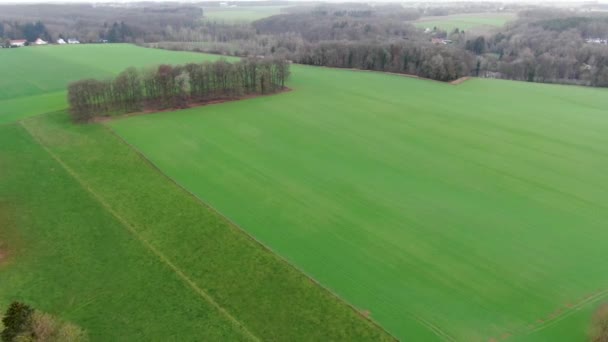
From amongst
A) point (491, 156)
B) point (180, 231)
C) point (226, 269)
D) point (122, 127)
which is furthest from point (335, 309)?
point (122, 127)

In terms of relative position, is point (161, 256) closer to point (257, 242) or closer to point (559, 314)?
point (257, 242)

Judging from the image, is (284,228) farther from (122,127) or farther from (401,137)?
(122,127)

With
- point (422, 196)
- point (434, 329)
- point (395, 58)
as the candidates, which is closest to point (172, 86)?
point (422, 196)

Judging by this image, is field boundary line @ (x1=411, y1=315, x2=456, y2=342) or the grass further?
the grass

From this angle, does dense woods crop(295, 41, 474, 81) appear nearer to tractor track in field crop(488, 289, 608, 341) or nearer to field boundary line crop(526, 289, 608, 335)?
field boundary line crop(526, 289, 608, 335)

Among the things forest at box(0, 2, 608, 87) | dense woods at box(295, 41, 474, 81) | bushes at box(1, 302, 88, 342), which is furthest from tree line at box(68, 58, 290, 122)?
bushes at box(1, 302, 88, 342)

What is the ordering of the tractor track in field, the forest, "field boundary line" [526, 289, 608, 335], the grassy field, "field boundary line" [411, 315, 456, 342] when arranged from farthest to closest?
the forest, the grassy field, "field boundary line" [526, 289, 608, 335], the tractor track in field, "field boundary line" [411, 315, 456, 342]
